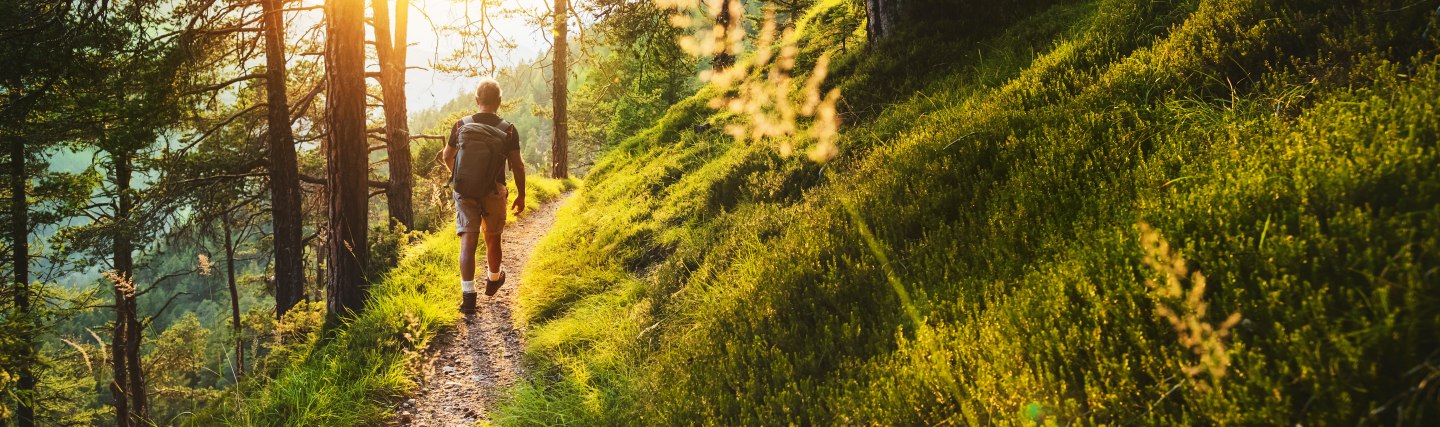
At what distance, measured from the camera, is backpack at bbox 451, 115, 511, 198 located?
6.02 m

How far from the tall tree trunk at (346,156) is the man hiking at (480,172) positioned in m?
1.24

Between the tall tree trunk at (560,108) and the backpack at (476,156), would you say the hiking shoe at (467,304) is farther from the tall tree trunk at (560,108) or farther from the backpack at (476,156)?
the tall tree trunk at (560,108)

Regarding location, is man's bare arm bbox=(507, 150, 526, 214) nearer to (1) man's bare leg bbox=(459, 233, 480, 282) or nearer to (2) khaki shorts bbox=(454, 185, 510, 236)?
(2) khaki shorts bbox=(454, 185, 510, 236)

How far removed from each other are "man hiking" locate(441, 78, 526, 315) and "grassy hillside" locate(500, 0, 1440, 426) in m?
1.11

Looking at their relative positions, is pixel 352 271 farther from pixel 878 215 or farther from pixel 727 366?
pixel 878 215

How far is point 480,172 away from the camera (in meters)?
6.10

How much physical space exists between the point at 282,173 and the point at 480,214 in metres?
5.85

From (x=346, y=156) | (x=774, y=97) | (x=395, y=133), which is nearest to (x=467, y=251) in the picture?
(x=346, y=156)

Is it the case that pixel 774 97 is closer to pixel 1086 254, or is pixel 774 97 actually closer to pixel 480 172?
pixel 480 172

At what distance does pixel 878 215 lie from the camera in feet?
12.8

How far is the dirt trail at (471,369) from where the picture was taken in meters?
4.66

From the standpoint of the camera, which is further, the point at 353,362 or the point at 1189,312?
the point at 353,362

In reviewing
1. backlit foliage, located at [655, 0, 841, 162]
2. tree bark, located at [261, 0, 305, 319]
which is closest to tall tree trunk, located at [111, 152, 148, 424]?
tree bark, located at [261, 0, 305, 319]

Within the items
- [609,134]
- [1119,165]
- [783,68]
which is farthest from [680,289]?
[609,134]
